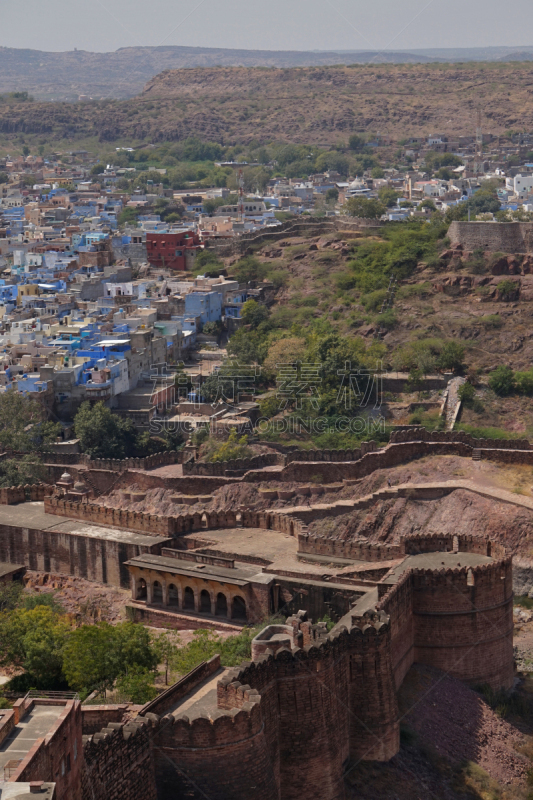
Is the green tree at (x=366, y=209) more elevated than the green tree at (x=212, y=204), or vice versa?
the green tree at (x=366, y=209)

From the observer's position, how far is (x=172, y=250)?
236 feet

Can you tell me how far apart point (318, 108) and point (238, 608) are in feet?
419

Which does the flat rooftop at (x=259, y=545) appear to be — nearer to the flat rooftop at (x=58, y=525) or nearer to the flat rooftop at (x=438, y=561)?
the flat rooftop at (x=58, y=525)

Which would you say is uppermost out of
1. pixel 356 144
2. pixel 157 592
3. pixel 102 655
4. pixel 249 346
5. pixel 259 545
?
pixel 356 144

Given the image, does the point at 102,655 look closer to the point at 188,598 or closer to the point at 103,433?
the point at 188,598

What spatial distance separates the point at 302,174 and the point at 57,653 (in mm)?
102222

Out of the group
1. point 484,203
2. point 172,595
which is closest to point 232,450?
point 172,595

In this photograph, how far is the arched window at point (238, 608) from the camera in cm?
2838

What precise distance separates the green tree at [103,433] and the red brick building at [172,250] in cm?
2474

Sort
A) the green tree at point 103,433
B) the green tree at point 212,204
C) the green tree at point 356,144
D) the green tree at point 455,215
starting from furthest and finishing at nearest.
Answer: the green tree at point 356,144 → the green tree at point 212,204 → the green tree at point 455,215 → the green tree at point 103,433

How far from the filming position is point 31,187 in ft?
384

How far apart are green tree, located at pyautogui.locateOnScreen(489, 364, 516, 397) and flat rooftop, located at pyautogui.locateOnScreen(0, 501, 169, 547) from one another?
1991 centimetres

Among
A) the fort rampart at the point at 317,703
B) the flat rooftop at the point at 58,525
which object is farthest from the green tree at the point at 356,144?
the fort rampart at the point at 317,703

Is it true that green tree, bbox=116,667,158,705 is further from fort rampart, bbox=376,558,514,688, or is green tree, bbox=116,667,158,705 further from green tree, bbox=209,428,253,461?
green tree, bbox=209,428,253,461
